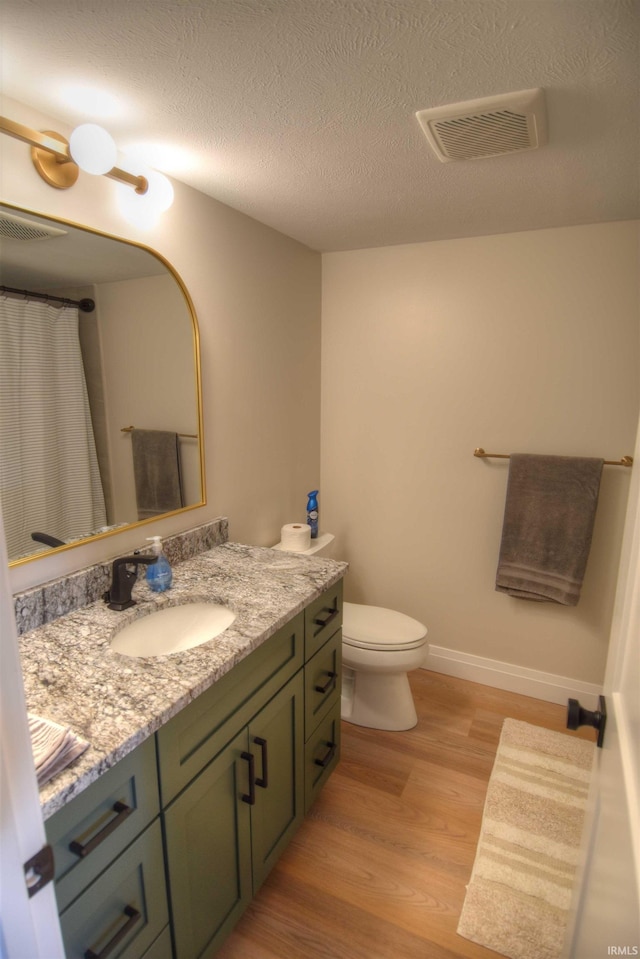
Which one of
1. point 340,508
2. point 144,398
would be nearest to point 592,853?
point 144,398

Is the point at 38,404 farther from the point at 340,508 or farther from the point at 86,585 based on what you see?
the point at 340,508

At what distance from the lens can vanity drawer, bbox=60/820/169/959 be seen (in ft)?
2.72

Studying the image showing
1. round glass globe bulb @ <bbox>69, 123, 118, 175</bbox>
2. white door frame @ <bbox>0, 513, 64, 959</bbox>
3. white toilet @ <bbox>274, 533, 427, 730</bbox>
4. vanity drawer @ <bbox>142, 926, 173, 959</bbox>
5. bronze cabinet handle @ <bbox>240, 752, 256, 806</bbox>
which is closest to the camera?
white door frame @ <bbox>0, 513, 64, 959</bbox>

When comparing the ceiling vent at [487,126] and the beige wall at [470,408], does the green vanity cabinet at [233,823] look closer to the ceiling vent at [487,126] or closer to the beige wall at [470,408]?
the beige wall at [470,408]

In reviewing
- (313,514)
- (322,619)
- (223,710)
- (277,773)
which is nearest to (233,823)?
(277,773)

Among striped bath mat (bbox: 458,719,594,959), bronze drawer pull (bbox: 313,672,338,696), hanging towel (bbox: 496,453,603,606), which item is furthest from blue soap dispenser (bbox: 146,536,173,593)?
hanging towel (bbox: 496,453,603,606)

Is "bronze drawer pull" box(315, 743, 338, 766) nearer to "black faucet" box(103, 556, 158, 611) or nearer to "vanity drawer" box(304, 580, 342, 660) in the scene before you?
"vanity drawer" box(304, 580, 342, 660)

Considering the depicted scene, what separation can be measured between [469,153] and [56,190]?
1.11m

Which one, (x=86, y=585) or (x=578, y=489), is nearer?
(x=86, y=585)

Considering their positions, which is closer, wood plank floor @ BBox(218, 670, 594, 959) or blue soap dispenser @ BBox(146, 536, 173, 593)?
wood plank floor @ BBox(218, 670, 594, 959)

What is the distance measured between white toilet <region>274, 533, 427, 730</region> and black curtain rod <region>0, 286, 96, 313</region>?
124cm

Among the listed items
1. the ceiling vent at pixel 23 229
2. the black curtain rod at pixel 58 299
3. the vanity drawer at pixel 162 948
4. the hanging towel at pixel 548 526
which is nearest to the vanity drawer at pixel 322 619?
the vanity drawer at pixel 162 948

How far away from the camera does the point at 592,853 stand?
0.82 metres

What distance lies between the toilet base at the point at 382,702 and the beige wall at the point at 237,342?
0.77 meters
